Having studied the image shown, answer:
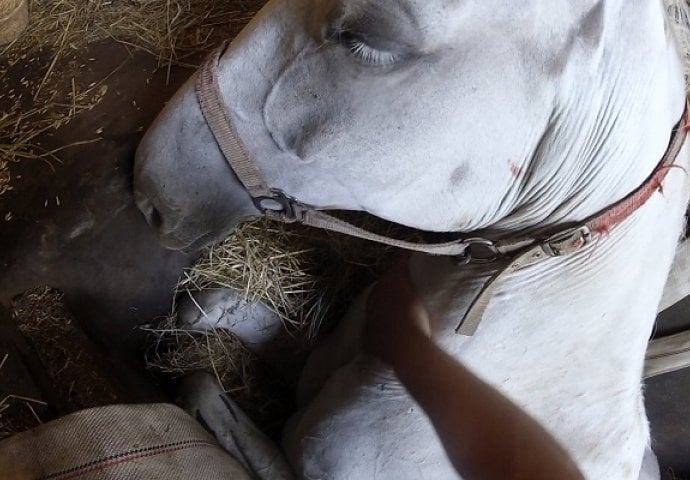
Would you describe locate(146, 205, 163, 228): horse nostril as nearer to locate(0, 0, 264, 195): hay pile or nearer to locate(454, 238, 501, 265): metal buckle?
locate(0, 0, 264, 195): hay pile

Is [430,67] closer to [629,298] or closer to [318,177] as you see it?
[318,177]

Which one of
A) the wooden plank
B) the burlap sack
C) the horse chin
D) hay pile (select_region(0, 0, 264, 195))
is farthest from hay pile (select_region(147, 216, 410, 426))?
the wooden plank

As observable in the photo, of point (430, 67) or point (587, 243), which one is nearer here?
point (430, 67)

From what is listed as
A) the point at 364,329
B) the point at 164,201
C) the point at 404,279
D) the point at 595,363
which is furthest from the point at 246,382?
the point at 595,363

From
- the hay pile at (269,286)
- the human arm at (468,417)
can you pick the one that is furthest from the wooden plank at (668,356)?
the hay pile at (269,286)

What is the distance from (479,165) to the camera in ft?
3.84

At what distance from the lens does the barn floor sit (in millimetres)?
1514

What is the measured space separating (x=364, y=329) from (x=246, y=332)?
373 mm

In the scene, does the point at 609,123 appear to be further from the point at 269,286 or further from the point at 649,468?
the point at 649,468

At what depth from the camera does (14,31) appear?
180cm

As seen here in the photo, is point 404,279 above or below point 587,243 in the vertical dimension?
below

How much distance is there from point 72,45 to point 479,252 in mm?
1116

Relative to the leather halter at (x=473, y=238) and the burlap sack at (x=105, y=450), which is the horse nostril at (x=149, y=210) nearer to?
the leather halter at (x=473, y=238)

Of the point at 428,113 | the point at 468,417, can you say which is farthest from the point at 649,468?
the point at 428,113
